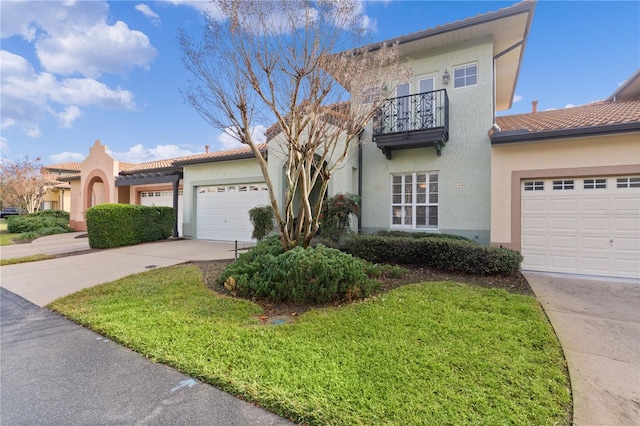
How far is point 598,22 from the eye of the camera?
8.87m

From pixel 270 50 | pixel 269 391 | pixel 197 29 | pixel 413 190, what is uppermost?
pixel 197 29

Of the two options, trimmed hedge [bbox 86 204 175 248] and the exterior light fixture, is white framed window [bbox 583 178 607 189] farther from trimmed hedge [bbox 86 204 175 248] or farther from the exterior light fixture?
trimmed hedge [bbox 86 204 175 248]

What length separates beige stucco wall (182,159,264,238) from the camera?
1345 cm

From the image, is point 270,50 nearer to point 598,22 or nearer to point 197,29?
point 197,29

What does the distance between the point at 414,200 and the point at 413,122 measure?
2712mm

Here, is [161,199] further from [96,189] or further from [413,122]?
[413,122]

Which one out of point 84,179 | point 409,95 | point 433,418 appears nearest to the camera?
point 433,418

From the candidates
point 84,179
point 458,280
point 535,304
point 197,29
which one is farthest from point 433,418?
point 84,179

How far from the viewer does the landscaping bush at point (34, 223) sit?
19391mm

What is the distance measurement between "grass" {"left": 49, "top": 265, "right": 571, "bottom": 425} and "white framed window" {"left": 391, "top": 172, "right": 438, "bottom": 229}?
15.2 feet

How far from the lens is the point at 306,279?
5383 mm

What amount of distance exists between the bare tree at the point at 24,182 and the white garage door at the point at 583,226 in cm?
3414

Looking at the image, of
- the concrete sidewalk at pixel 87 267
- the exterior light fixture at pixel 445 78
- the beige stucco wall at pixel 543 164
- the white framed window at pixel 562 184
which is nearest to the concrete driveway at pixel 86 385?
the concrete sidewalk at pixel 87 267

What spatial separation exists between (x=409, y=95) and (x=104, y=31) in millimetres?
9842
